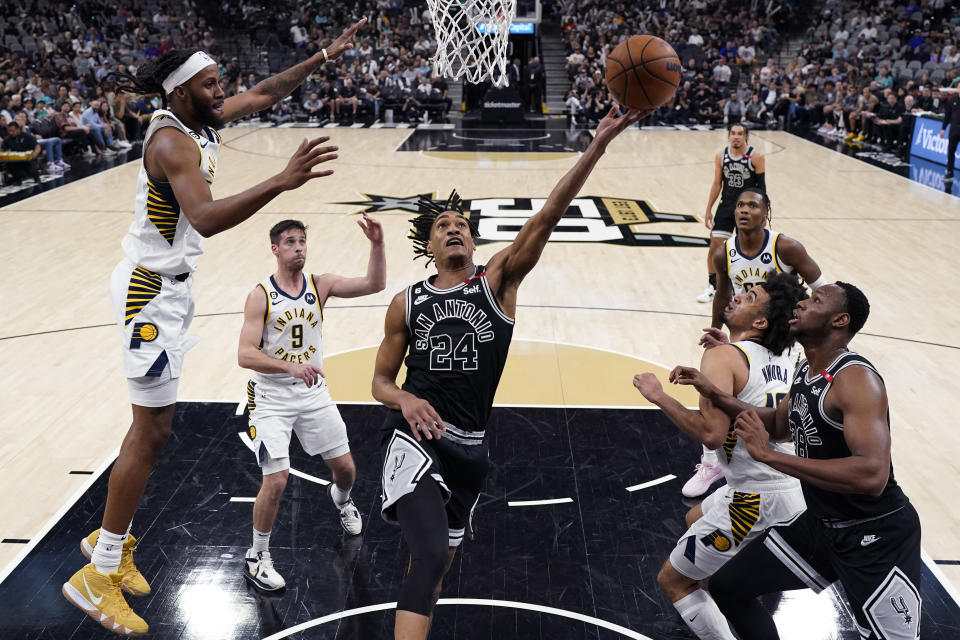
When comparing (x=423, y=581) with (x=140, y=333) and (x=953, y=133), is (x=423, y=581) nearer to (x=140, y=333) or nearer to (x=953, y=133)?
(x=140, y=333)

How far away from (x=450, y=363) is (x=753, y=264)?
10.5 ft

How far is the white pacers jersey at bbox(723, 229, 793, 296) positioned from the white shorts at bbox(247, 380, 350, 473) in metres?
2.91

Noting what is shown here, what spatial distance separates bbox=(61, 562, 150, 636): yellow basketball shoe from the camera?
3707 millimetres

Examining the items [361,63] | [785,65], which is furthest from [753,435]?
[785,65]

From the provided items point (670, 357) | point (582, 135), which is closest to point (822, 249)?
A: point (670, 357)

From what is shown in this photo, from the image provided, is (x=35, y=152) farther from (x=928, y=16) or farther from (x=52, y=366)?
(x=928, y=16)

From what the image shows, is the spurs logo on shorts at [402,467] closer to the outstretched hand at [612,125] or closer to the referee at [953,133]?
the outstretched hand at [612,125]

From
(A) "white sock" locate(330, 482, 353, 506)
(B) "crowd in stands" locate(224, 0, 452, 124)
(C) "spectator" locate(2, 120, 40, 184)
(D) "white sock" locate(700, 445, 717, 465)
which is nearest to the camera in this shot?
(A) "white sock" locate(330, 482, 353, 506)

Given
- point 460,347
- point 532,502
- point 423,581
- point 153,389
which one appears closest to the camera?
point 423,581

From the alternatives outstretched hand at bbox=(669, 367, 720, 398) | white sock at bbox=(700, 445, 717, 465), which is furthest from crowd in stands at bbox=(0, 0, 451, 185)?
outstretched hand at bbox=(669, 367, 720, 398)

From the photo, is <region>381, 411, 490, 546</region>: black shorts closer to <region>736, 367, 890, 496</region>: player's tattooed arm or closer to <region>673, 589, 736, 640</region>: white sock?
<region>673, 589, 736, 640</region>: white sock

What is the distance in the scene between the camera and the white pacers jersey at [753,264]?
5.94 metres

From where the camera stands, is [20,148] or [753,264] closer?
[753,264]

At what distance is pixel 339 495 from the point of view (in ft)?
15.1
